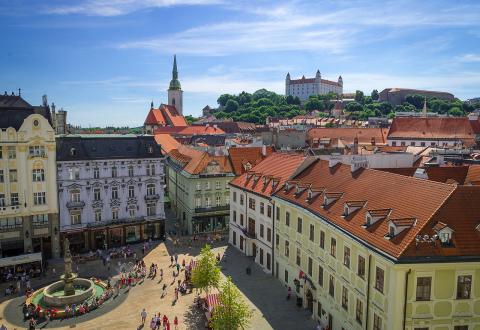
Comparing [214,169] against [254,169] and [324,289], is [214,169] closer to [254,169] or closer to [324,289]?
[254,169]

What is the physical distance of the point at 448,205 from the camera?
25000mm

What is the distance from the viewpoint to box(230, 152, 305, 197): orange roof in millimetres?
45500

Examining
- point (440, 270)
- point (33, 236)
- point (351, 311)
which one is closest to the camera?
point (440, 270)

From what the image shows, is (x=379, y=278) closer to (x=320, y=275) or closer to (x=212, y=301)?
(x=320, y=275)

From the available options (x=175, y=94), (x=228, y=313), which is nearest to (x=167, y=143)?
(x=228, y=313)

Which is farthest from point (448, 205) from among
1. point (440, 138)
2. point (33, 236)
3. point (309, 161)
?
point (440, 138)

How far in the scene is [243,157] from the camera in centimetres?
6278

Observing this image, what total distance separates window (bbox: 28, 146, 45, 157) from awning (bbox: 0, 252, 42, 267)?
35.8 ft

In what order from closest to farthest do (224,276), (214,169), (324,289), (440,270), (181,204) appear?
1. (440,270)
2. (324,289)
3. (224,276)
4. (214,169)
5. (181,204)

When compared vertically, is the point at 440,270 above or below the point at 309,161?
below

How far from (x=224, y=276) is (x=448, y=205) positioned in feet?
81.4

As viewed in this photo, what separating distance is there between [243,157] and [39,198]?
1059 inches

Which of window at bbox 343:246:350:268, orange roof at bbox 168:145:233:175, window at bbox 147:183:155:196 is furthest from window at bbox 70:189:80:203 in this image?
window at bbox 343:246:350:268

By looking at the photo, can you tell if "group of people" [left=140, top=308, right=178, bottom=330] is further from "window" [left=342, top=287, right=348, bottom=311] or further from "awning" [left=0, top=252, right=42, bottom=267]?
"awning" [left=0, top=252, right=42, bottom=267]
